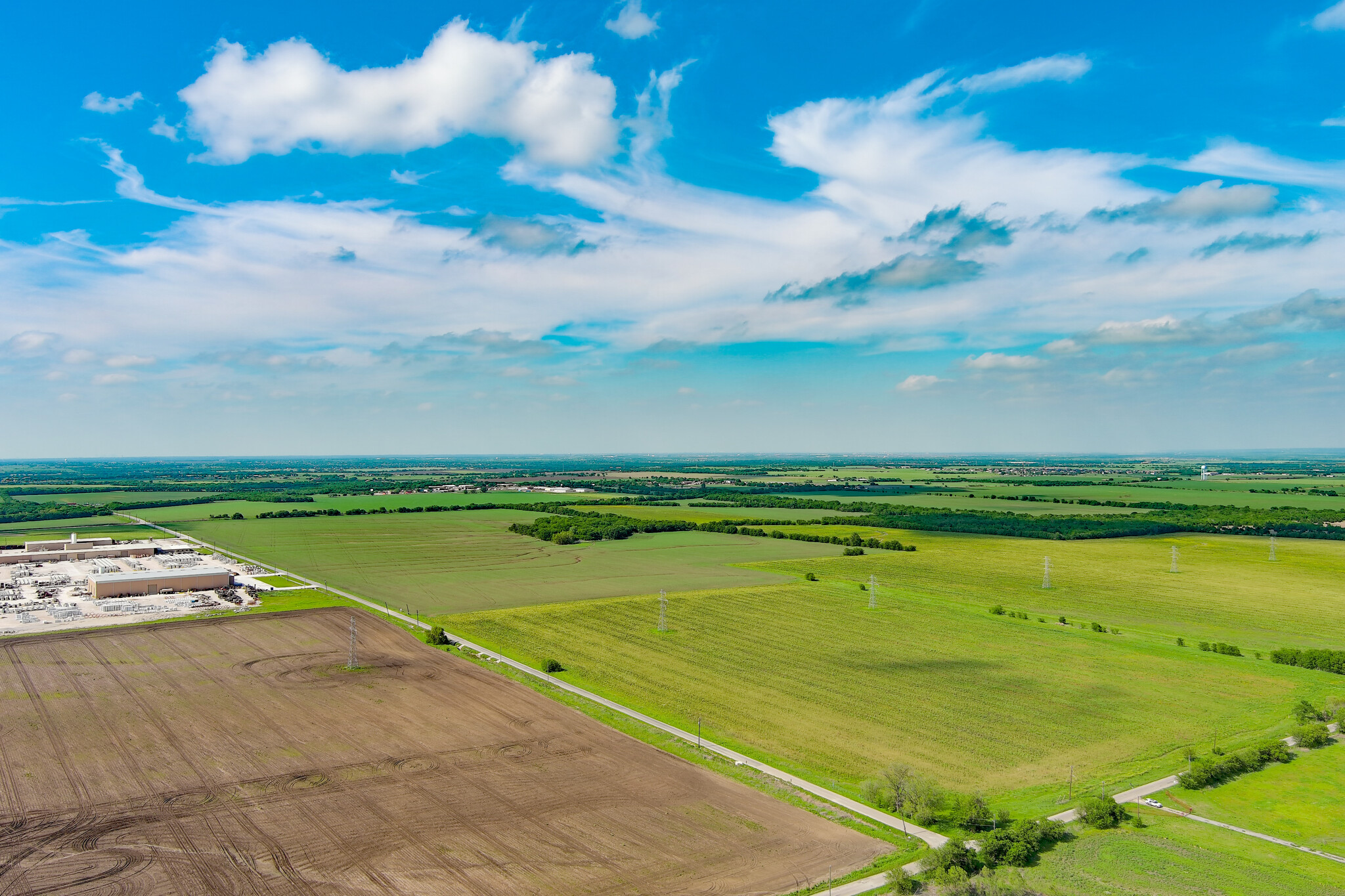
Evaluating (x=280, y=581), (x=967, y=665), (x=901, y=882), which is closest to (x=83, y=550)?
(x=280, y=581)

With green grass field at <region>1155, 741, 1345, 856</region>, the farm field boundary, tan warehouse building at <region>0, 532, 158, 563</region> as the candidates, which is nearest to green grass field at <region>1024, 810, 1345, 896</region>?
green grass field at <region>1155, 741, 1345, 856</region>

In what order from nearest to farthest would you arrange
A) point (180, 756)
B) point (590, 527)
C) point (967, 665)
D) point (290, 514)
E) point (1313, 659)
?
point (180, 756) → point (1313, 659) → point (967, 665) → point (590, 527) → point (290, 514)

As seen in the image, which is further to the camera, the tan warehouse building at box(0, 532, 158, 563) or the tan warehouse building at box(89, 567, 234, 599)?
the tan warehouse building at box(0, 532, 158, 563)

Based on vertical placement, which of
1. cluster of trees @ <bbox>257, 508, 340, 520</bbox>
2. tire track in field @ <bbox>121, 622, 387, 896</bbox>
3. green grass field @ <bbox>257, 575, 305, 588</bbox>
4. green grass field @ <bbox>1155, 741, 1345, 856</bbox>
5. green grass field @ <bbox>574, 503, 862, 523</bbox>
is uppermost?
cluster of trees @ <bbox>257, 508, 340, 520</bbox>

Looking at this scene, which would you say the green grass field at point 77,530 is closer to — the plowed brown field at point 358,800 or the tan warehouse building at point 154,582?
the tan warehouse building at point 154,582

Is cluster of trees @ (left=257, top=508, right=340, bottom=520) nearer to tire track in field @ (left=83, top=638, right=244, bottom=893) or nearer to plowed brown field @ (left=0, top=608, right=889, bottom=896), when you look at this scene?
tire track in field @ (left=83, top=638, right=244, bottom=893)

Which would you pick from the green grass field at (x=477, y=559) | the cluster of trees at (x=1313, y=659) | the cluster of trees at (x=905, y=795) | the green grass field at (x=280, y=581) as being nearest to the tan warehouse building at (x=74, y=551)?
the green grass field at (x=477, y=559)

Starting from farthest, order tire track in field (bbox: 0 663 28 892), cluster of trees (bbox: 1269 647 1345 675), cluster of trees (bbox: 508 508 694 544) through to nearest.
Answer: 1. cluster of trees (bbox: 508 508 694 544)
2. cluster of trees (bbox: 1269 647 1345 675)
3. tire track in field (bbox: 0 663 28 892)

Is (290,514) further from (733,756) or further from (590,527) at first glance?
(733,756)
